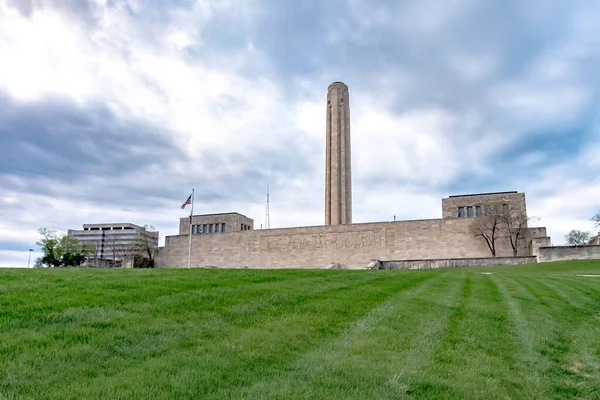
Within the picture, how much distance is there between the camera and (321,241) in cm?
5319

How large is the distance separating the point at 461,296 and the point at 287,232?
43.8 metres

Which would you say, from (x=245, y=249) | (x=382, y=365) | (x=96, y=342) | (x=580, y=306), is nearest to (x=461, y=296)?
(x=580, y=306)

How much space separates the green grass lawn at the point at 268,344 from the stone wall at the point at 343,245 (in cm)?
3937

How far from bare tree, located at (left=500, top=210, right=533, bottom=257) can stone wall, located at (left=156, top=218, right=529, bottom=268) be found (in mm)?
756

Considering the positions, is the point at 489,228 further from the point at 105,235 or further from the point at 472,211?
the point at 105,235

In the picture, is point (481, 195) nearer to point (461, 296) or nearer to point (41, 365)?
point (461, 296)

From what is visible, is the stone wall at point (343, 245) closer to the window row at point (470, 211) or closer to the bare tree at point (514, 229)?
the bare tree at point (514, 229)

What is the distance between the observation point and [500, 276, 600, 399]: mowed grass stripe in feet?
18.7

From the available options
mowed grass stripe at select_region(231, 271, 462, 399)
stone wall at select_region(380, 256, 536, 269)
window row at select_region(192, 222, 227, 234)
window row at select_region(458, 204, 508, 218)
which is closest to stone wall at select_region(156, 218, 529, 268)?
window row at select_region(458, 204, 508, 218)

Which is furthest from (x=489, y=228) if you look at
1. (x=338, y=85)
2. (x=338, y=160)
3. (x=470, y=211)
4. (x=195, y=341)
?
(x=195, y=341)

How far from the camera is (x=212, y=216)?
7244 cm

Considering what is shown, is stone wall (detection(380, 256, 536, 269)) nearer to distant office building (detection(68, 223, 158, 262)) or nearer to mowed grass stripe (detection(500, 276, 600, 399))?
mowed grass stripe (detection(500, 276, 600, 399))

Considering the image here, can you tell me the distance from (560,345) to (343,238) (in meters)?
44.4

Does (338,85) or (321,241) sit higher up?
(338,85)
